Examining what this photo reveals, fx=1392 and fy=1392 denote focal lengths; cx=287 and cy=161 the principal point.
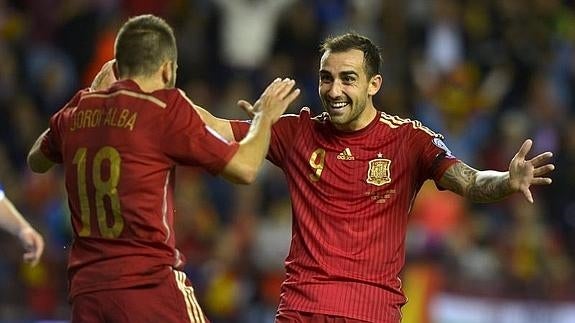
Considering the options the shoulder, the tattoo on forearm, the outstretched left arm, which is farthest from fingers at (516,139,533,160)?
the shoulder

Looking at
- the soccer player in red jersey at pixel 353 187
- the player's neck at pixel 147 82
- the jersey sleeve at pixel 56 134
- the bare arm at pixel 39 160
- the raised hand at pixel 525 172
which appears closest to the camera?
the player's neck at pixel 147 82

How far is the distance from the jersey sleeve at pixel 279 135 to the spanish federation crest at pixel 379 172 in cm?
47

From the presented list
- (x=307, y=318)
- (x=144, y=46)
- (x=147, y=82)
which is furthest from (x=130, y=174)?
(x=307, y=318)

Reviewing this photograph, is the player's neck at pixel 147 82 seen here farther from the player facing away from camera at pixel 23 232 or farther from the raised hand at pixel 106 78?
the player facing away from camera at pixel 23 232

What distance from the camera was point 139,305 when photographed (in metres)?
6.03

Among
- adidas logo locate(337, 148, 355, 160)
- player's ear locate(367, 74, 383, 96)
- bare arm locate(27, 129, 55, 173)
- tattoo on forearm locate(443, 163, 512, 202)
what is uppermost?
player's ear locate(367, 74, 383, 96)

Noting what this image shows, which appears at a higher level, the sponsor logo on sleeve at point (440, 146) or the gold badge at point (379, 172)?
the sponsor logo on sleeve at point (440, 146)

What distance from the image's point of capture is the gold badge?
6.98 m

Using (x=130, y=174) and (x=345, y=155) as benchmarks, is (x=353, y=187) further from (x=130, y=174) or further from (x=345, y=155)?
(x=130, y=174)

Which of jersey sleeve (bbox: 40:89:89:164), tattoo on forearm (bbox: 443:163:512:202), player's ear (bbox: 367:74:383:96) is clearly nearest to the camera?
jersey sleeve (bbox: 40:89:89:164)

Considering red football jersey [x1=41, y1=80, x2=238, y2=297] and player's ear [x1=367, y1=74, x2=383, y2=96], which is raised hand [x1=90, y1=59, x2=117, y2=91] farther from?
player's ear [x1=367, y1=74, x2=383, y2=96]

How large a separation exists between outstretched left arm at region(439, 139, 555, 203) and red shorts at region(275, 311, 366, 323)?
0.84 m

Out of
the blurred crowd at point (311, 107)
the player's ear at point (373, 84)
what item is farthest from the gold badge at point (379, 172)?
the blurred crowd at point (311, 107)

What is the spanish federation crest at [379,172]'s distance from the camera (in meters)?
6.98
